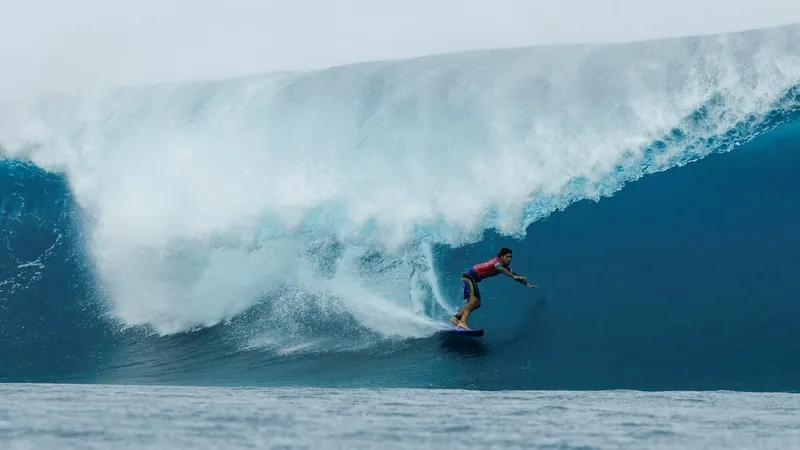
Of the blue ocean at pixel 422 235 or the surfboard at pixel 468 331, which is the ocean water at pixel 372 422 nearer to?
the blue ocean at pixel 422 235

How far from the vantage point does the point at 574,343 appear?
7.24 metres

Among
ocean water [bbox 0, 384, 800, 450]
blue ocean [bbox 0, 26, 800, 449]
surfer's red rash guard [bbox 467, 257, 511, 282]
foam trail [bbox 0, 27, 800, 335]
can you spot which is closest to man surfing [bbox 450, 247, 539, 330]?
surfer's red rash guard [bbox 467, 257, 511, 282]

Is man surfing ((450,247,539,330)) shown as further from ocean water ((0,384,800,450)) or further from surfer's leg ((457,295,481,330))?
ocean water ((0,384,800,450))

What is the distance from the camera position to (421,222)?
31.3 ft

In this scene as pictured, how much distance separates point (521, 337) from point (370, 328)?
63.3 inches

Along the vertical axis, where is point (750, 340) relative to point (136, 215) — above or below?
below

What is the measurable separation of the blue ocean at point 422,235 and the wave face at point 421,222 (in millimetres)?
39

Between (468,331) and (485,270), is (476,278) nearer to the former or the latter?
(485,270)

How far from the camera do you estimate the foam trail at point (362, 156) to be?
8898 millimetres

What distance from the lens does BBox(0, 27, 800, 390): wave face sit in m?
7.19

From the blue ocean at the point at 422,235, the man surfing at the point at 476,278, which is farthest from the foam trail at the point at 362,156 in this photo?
the man surfing at the point at 476,278

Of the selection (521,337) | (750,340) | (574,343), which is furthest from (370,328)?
(750,340)

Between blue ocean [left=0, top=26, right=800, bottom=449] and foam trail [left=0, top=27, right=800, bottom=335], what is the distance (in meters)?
0.04

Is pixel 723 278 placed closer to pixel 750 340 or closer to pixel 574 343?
pixel 750 340
